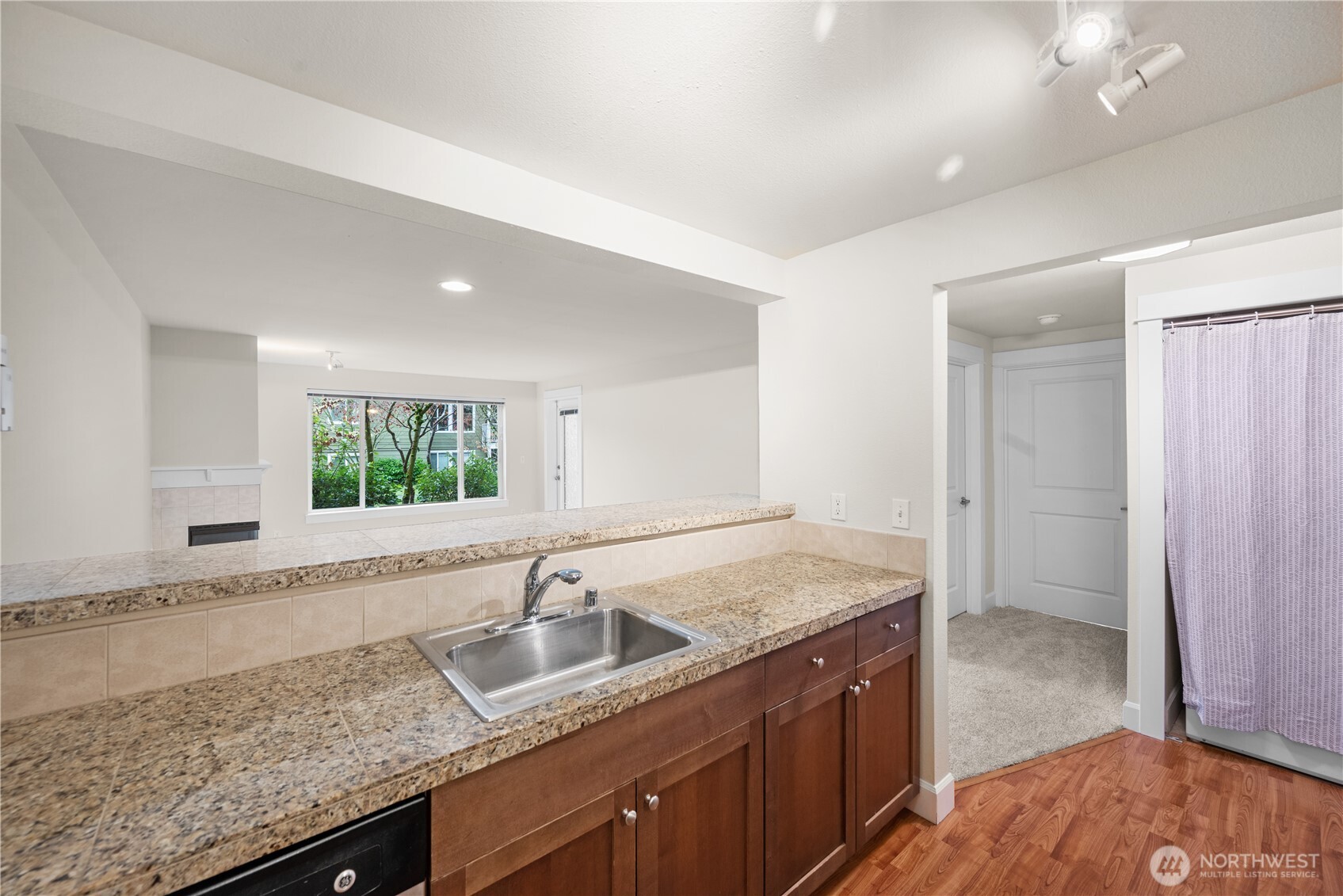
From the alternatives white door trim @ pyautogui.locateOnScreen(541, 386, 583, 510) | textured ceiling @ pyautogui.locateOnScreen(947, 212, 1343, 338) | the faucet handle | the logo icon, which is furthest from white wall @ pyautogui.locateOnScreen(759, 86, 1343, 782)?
white door trim @ pyautogui.locateOnScreen(541, 386, 583, 510)

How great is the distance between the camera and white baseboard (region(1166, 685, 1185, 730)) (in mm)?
2527

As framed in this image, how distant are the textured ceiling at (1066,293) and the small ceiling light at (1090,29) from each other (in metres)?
1.12

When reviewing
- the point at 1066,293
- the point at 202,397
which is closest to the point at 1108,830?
the point at 1066,293

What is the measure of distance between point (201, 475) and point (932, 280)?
496 centimetres

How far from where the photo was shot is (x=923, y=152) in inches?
62.9

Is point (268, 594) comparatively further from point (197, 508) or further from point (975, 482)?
point (975, 482)

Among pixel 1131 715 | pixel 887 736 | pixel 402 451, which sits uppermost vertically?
pixel 402 451

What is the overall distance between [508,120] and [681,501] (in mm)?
1609

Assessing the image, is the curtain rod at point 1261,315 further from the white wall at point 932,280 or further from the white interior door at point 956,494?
the white interior door at point 956,494

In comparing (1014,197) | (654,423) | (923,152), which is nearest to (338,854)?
(923,152)

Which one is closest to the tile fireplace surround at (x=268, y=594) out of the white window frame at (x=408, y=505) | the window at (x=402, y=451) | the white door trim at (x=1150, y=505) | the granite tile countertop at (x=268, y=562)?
the granite tile countertop at (x=268, y=562)

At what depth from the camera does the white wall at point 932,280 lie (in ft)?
4.59

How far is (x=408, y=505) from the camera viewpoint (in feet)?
21.1

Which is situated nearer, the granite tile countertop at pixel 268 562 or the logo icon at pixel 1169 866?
the granite tile countertop at pixel 268 562
